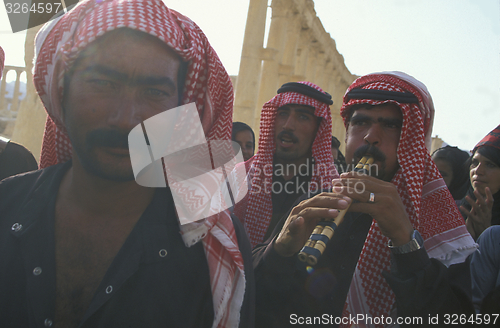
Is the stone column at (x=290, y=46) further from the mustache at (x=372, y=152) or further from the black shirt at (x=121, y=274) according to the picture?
the black shirt at (x=121, y=274)

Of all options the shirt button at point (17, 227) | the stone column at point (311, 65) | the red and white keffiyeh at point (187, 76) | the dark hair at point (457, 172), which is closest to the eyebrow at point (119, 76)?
the red and white keffiyeh at point (187, 76)

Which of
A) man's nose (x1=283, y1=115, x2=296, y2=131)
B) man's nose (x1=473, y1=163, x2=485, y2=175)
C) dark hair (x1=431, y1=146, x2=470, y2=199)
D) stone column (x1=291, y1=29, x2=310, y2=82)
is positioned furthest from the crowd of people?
stone column (x1=291, y1=29, x2=310, y2=82)

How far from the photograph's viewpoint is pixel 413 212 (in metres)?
2.14

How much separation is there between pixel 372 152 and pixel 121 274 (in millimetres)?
1663

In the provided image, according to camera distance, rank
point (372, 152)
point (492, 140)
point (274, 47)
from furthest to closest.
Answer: point (274, 47), point (492, 140), point (372, 152)

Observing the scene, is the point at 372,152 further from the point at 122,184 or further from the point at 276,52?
the point at 276,52

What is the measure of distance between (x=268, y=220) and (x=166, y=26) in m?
2.12

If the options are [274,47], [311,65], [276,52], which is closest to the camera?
[276,52]

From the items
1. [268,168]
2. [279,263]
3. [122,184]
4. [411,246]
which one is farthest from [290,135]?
[122,184]

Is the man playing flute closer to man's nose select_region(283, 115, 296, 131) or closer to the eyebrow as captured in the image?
the eyebrow

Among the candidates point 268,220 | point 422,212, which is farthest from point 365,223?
point 268,220

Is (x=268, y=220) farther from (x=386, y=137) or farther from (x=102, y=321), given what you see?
(x=102, y=321)

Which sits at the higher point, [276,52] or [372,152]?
[276,52]

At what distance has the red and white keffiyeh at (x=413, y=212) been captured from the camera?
1958 mm
